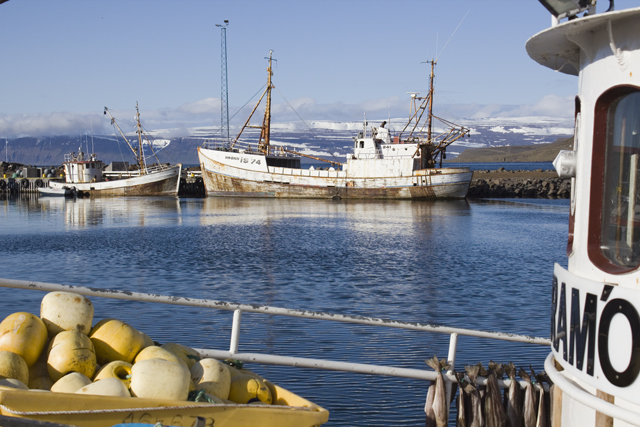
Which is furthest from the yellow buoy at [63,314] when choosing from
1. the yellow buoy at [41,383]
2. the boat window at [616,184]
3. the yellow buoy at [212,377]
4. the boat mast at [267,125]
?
the boat mast at [267,125]

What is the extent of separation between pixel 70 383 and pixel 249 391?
1.16m

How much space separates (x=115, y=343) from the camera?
14.1 feet

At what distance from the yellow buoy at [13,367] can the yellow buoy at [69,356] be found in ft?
0.56

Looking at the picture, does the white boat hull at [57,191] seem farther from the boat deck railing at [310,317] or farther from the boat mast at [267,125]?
the boat deck railing at [310,317]

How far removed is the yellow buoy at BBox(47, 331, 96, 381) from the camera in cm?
394

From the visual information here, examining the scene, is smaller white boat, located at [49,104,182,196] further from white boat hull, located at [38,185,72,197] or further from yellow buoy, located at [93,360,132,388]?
yellow buoy, located at [93,360,132,388]

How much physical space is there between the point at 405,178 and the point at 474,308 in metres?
39.1

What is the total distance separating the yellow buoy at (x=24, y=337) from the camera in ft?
13.0

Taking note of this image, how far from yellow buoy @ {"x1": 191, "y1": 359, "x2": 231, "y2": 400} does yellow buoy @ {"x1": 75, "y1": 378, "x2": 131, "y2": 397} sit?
0.55 m

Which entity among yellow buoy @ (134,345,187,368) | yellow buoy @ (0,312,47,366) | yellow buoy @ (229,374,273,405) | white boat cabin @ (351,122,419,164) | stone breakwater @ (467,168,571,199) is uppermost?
white boat cabin @ (351,122,419,164)

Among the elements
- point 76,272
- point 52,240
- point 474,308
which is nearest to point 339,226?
point 52,240

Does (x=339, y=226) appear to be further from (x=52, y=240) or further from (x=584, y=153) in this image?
(x=584, y=153)

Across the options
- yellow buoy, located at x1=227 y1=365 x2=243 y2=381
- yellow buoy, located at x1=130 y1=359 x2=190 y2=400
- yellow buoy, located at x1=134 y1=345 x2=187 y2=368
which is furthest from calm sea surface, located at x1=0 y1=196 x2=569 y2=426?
yellow buoy, located at x1=130 y1=359 x2=190 y2=400

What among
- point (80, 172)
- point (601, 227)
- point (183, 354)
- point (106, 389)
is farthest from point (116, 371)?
point (80, 172)
